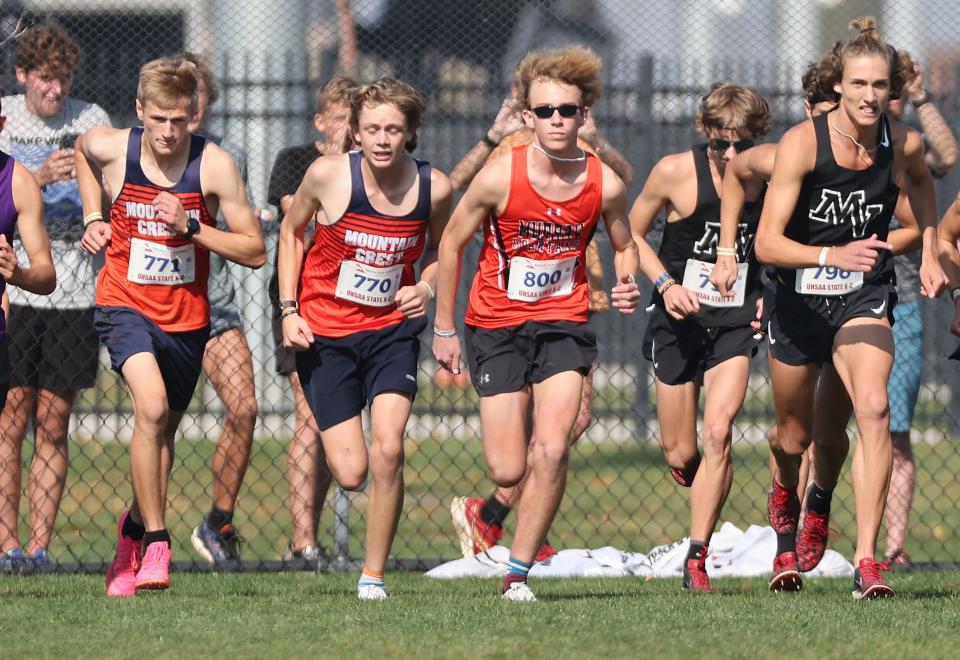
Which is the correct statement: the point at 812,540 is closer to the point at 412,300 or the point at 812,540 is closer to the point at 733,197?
the point at 733,197

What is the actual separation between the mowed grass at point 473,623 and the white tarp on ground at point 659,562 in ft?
2.17

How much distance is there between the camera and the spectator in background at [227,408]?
803cm

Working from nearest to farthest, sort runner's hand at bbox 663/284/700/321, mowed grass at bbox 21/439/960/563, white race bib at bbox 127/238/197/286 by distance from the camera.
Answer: white race bib at bbox 127/238/197/286 < runner's hand at bbox 663/284/700/321 < mowed grass at bbox 21/439/960/563

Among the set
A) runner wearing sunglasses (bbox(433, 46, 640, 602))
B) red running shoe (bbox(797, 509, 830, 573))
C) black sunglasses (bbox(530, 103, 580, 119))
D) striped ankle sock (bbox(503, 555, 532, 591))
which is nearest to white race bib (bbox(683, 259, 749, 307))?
runner wearing sunglasses (bbox(433, 46, 640, 602))

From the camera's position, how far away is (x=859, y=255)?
234 inches

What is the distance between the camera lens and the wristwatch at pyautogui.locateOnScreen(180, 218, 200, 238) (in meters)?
6.37

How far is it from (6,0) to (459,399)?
4024 mm

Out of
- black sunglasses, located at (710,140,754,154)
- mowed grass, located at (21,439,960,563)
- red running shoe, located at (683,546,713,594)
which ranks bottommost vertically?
mowed grass, located at (21,439,960,563)

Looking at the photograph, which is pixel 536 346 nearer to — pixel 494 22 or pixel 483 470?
pixel 494 22

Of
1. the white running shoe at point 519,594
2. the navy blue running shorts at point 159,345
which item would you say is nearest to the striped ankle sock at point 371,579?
the white running shoe at point 519,594

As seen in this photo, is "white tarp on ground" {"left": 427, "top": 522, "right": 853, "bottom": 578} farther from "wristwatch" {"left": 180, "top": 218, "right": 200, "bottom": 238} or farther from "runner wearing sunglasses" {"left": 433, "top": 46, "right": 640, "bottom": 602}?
"wristwatch" {"left": 180, "top": 218, "right": 200, "bottom": 238}

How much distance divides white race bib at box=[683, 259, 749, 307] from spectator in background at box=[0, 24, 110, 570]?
286cm

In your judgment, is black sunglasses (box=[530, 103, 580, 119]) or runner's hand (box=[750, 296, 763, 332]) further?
runner's hand (box=[750, 296, 763, 332])

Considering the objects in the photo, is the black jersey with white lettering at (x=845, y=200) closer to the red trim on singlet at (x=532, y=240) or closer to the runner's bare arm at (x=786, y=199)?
the runner's bare arm at (x=786, y=199)
